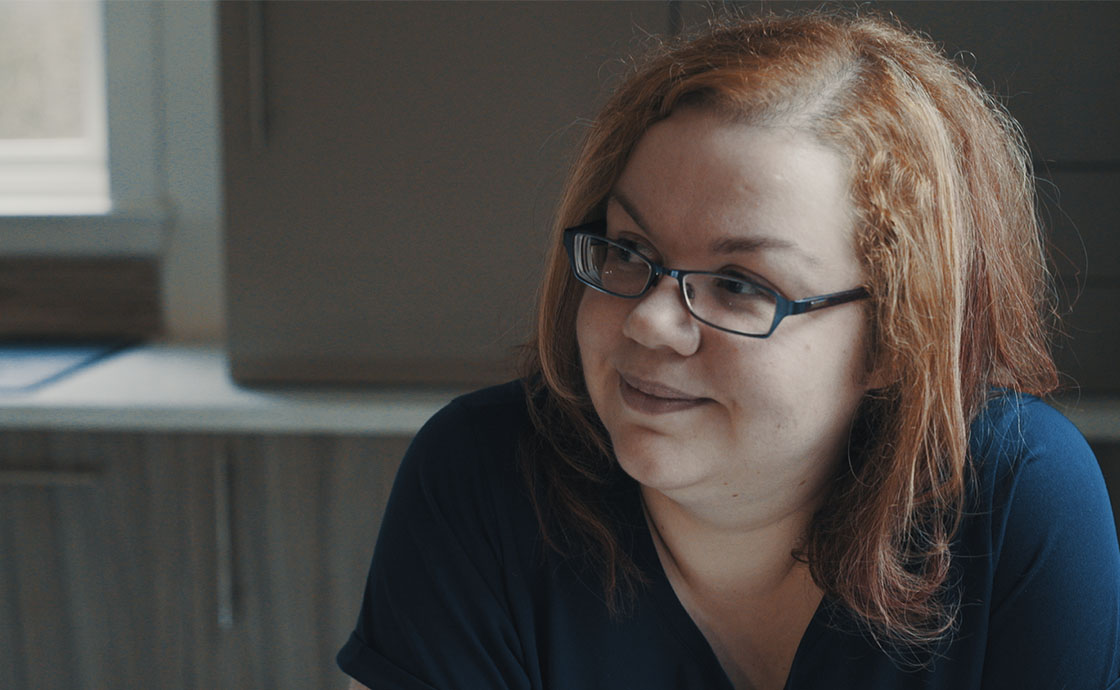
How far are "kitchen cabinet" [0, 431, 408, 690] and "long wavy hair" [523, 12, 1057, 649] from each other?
1.68 ft

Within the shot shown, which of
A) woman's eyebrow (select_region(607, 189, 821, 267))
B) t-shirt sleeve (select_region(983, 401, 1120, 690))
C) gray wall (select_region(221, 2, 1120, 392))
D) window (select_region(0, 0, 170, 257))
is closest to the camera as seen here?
woman's eyebrow (select_region(607, 189, 821, 267))

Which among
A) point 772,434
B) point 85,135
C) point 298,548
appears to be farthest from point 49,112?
point 772,434

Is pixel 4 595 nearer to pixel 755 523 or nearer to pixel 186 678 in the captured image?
pixel 186 678

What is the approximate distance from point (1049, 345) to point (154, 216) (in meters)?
1.49

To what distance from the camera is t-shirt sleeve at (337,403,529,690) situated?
94 centimetres

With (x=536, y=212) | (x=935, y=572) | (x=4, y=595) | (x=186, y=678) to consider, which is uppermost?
(x=536, y=212)

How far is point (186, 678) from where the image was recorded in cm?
151

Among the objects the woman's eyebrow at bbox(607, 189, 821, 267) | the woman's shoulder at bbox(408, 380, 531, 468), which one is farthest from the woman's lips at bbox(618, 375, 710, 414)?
the woman's shoulder at bbox(408, 380, 531, 468)

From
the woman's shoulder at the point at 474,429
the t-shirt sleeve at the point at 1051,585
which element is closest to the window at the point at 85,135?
the woman's shoulder at the point at 474,429

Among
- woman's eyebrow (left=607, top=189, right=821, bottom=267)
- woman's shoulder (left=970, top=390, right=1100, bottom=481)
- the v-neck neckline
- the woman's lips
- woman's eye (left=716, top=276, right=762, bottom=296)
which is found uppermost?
woman's eyebrow (left=607, top=189, right=821, bottom=267)

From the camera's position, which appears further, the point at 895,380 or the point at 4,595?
the point at 4,595

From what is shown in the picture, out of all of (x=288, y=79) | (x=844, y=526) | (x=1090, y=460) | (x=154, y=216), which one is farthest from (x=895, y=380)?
(x=154, y=216)

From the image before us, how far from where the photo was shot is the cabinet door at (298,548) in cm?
145

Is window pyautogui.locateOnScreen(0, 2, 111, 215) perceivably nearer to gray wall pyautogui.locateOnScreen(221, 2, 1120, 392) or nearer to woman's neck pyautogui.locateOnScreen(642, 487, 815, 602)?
gray wall pyautogui.locateOnScreen(221, 2, 1120, 392)
